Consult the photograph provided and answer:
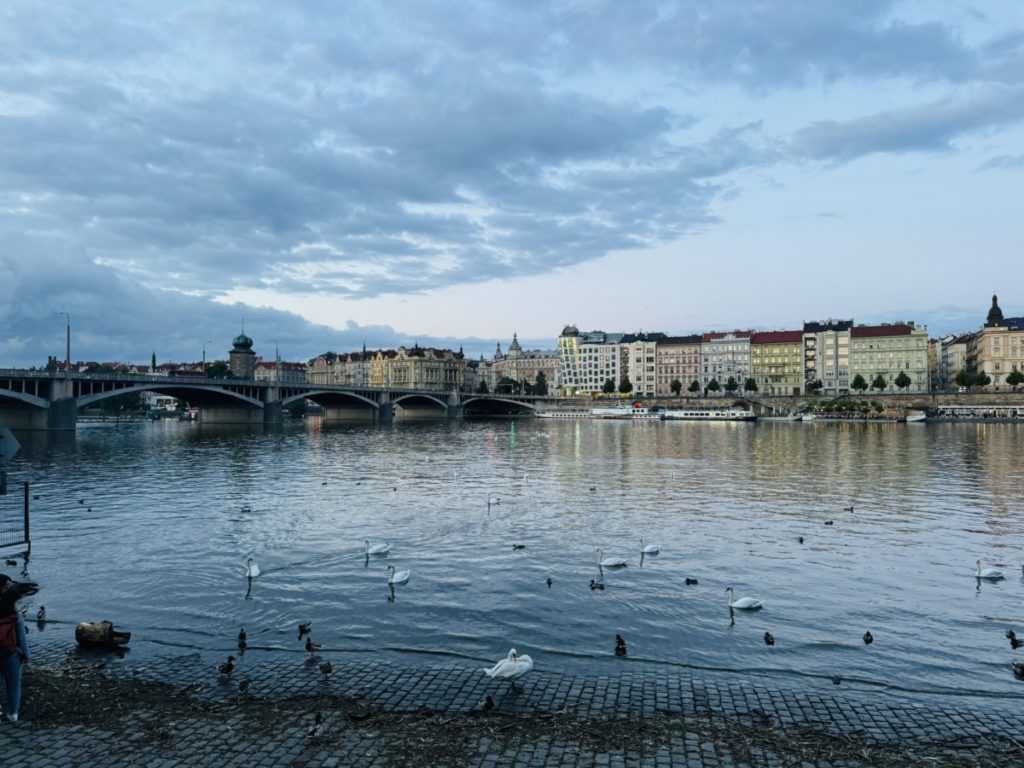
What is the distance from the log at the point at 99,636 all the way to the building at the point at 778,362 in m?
181

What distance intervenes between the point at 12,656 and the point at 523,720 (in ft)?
23.1

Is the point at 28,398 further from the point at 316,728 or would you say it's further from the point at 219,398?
the point at 316,728

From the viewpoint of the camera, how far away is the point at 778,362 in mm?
185250

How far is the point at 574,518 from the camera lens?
2962 centimetres

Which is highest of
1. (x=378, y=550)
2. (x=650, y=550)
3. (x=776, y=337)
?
(x=776, y=337)

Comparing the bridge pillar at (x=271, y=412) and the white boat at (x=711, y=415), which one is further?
the white boat at (x=711, y=415)

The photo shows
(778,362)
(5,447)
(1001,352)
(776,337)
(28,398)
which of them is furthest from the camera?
(776,337)

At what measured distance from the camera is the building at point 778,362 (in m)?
182

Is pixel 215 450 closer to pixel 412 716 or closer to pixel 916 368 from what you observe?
pixel 412 716

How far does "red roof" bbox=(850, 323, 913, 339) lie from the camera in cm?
16849

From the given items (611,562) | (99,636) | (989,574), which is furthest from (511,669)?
(989,574)

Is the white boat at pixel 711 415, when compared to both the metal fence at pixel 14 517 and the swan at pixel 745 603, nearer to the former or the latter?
the metal fence at pixel 14 517

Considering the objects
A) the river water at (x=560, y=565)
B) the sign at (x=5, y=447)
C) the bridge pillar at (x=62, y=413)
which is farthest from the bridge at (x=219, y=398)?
the sign at (x=5, y=447)

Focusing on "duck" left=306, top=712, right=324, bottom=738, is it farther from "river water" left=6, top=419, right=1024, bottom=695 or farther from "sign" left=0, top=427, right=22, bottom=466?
"sign" left=0, top=427, right=22, bottom=466
